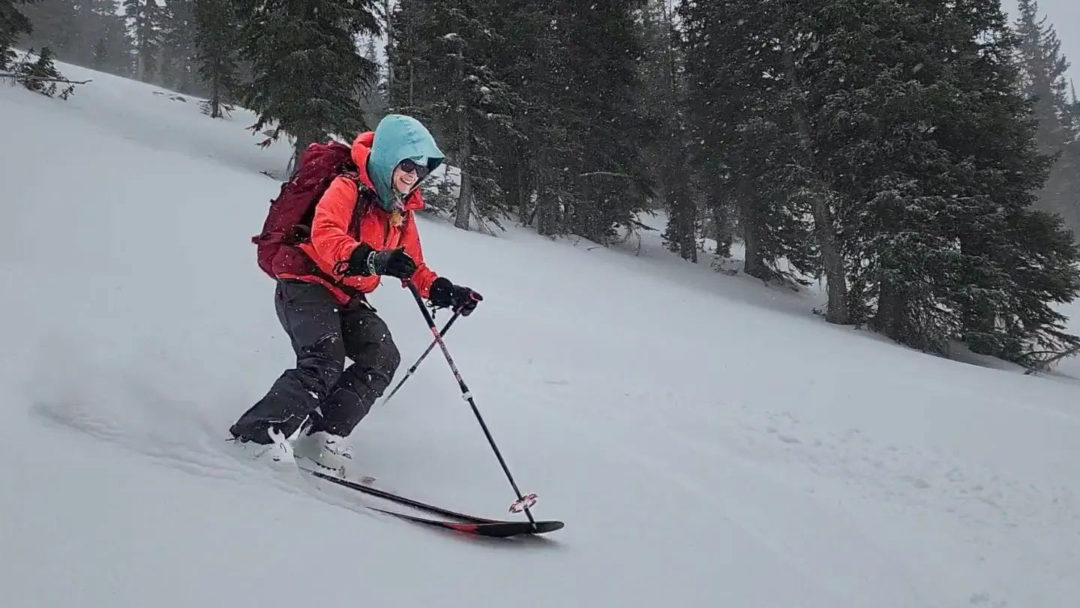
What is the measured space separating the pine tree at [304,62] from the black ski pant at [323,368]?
13912 mm

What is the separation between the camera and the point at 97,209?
8.46 meters

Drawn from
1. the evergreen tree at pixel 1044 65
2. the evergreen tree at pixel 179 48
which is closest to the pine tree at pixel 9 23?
the evergreen tree at pixel 179 48

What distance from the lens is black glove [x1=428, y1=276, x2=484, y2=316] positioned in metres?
3.62

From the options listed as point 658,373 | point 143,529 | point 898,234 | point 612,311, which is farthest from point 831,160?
point 143,529

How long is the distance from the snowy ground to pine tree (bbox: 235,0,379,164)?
7324 millimetres

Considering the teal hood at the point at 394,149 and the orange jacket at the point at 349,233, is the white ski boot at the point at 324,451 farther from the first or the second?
the teal hood at the point at 394,149

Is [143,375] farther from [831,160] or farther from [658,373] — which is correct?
[831,160]

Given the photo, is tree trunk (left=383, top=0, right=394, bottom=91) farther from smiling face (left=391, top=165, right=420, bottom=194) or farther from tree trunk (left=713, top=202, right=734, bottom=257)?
smiling face (left=391, top=165, right=420, bottom=194)

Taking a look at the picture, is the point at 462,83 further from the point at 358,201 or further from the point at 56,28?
the point at 56,28

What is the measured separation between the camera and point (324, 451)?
11.4 feet

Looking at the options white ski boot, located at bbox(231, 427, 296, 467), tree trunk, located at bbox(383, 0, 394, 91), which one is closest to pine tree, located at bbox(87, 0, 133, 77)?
tree trunk, located at bbox(383, 0, 394, 91)

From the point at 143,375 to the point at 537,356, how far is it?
12.3 feet

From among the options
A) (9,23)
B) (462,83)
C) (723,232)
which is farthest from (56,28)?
(723,232)

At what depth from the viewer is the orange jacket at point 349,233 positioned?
3.15m
